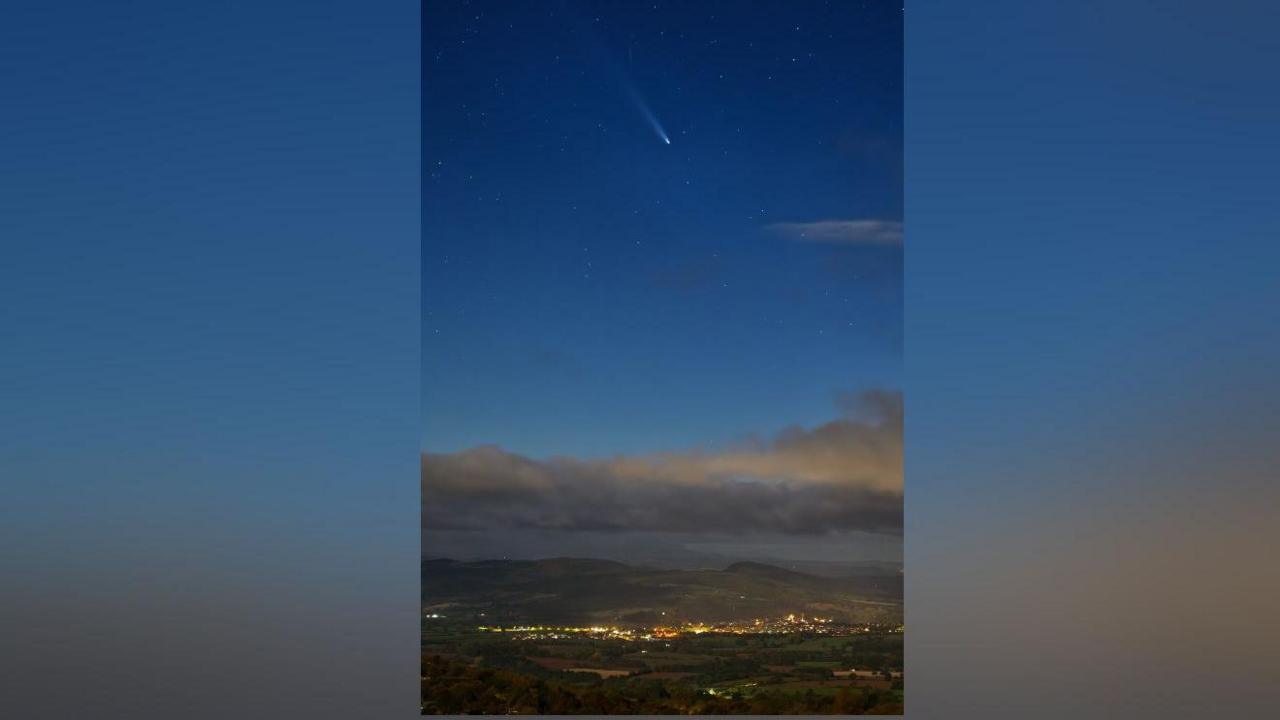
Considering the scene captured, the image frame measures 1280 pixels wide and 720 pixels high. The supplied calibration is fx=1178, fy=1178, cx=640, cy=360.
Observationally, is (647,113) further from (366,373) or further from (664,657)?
(664,657)

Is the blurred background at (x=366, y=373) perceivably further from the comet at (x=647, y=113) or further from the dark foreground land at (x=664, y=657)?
the comet at (x=647, y=113)

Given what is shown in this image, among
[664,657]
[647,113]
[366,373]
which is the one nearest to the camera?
[366,373]

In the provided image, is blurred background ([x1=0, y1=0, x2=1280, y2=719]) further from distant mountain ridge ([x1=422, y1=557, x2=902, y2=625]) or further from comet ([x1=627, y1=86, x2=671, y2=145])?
comet ([x1=627, y1=86, x2=671, y2=145])

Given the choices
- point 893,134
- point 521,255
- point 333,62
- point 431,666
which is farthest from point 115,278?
point 893,134

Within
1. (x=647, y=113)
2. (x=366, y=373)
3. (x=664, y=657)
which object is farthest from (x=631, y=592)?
(x=647, y=113)

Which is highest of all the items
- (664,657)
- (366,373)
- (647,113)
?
(647,113)

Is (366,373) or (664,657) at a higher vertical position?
(366,373)

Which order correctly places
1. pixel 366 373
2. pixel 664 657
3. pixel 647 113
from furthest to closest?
pixel 647 113 → pixel 664 657 → pixel 366 373

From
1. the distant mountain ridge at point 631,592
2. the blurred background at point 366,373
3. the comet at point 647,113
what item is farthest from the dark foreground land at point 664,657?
the comet at point 647,113

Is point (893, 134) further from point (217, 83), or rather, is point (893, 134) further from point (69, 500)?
point (69, 500)
